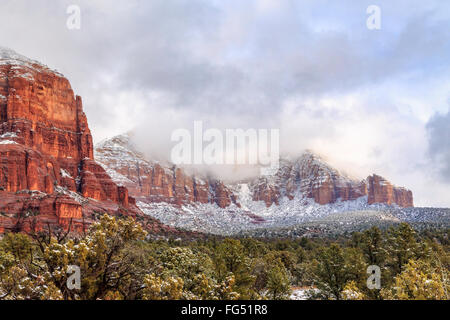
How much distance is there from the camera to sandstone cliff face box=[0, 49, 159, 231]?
93.3m

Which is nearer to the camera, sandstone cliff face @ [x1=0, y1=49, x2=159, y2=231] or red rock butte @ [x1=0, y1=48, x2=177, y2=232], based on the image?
red rock butte @ [x1=0, y1=48, x2=177, y2=232]

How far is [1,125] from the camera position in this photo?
125m

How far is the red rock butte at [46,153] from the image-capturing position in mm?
93062

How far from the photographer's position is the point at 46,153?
135250 mm

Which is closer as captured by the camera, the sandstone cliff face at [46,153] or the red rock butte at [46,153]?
the red rock butte at [46,153]

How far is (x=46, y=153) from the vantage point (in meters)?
135

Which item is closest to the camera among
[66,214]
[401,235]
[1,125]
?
[401,235]

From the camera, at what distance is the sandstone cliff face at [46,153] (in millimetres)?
93312

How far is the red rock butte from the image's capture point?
305ft
